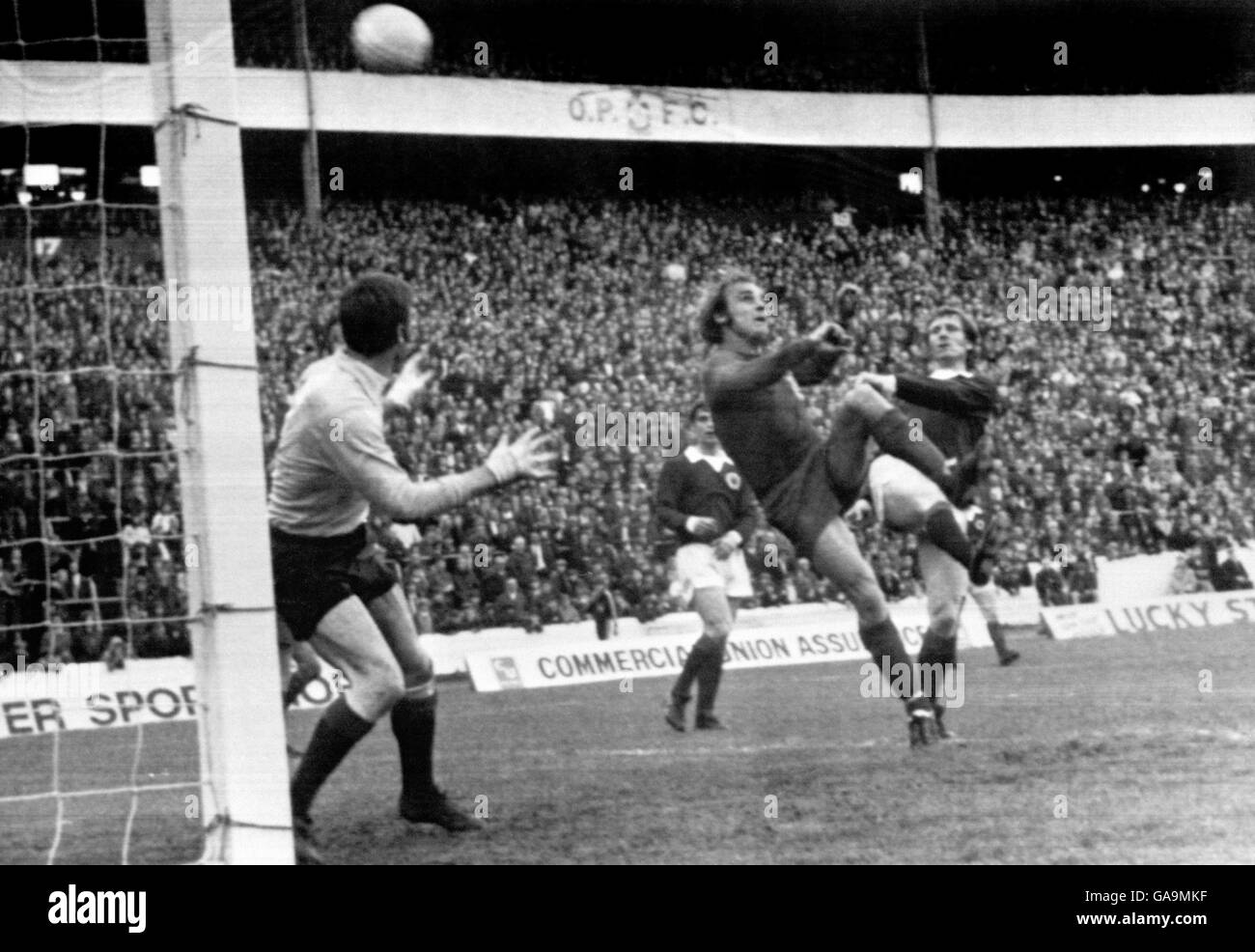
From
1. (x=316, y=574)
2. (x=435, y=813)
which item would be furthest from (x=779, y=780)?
(x=316, y=574)

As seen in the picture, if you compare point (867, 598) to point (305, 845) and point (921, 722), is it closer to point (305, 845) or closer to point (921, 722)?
point (921, 722)

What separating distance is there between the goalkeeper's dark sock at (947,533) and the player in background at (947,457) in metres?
0.01

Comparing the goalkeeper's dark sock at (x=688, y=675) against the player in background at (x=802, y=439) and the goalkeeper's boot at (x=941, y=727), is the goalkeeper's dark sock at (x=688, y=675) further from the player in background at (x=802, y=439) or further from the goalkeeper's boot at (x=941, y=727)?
the goalkeeper's boot at (x=941, y=727)

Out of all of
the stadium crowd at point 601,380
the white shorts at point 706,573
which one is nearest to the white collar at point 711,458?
the stadium crowd at point 601,380

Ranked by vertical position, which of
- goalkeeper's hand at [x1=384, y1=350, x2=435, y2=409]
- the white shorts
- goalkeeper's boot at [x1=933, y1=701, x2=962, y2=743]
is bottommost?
goalkeeper's boot at [x1=933, y1=701, x2=962, y2=743]

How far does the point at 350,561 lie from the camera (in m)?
4.66

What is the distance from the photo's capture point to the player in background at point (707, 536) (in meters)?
5.38

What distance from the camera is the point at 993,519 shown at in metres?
5.92

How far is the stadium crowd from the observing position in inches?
194

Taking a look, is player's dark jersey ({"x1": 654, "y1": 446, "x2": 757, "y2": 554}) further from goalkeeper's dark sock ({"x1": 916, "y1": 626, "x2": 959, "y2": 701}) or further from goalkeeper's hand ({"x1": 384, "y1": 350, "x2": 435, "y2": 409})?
goalkeeper's hand ({"x1": 384, "y1": 350, "x2": 435, "y2": 409})

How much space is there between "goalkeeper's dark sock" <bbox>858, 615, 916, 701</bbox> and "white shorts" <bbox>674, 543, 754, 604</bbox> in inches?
17.2

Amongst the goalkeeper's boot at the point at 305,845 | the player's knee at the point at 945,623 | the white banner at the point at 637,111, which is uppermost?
the white banner at the point at 637,111

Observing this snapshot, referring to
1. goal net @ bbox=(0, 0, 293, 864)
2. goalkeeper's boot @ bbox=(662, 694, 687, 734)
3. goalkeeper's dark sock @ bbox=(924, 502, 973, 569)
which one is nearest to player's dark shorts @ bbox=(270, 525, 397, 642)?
goal net @ bbox=(0, 0, 293, 864)

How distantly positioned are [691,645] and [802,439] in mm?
735
